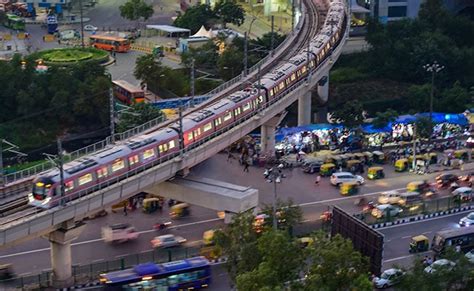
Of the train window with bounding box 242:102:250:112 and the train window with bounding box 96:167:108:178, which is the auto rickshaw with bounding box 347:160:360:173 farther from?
the train window with bounding box 96:167:108:178

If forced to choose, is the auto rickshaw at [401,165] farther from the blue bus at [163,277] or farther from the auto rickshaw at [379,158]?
the blue bus at [163,277]

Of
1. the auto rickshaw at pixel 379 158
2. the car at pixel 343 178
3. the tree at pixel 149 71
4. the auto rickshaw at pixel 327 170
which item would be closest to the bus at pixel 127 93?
the tree at pixel 149 71

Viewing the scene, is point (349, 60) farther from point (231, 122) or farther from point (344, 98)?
point (231, 122)

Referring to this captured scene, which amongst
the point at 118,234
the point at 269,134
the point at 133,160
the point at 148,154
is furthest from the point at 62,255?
the point at 269,134

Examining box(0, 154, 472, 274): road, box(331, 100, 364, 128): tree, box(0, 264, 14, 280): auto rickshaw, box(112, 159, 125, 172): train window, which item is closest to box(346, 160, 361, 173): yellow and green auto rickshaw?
box(0, 154, 472, 274): road

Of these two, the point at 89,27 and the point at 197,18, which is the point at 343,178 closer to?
the point at 197,18

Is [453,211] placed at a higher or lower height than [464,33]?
lower

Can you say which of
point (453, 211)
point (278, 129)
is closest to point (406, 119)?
point (278, 129)
